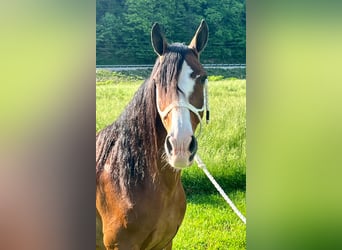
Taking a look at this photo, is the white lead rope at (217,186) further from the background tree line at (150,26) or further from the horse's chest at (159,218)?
the background tree line at (150,26)

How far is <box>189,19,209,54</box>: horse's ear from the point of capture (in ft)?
8.32

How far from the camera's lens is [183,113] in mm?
2461

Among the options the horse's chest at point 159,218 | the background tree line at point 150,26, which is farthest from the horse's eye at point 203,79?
the horse's chest at point 159,218

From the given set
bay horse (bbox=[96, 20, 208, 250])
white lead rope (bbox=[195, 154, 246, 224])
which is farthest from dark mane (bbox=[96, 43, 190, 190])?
white lead rope (bbox=[195, 154, 246, 224])

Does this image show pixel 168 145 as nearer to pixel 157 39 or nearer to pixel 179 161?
pixel 179 161

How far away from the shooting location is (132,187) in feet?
8.45

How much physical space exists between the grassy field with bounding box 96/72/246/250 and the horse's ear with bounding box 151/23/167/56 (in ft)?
0.61

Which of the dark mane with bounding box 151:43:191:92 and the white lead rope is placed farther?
the white lead rope

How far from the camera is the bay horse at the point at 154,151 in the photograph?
2.47 m

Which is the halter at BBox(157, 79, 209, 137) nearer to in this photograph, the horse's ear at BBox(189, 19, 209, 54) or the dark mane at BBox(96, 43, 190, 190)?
the dark mane at BBox(96, 43, 190, 190)
